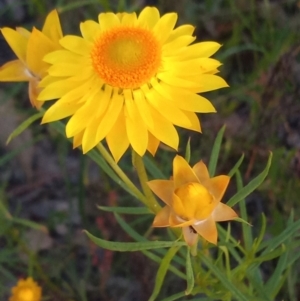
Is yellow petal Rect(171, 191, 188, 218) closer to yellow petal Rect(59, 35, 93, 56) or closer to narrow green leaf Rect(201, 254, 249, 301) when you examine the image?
narrow green leaf Rect(201, 254, 249, 301)

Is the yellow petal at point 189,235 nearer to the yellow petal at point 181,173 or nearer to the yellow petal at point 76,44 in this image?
the yellow petal at point 181,173

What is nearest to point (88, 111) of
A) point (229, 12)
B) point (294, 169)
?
point (294, 169)

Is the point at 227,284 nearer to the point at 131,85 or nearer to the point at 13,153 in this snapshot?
the point at 131,85

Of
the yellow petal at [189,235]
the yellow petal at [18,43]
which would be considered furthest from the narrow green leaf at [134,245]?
the yellow petal at [18,43]

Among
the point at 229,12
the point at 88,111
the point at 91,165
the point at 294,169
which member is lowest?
the point at 91,165

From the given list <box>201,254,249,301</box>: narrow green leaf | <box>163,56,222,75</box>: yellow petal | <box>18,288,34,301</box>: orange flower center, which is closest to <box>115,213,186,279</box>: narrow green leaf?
<box>201,254,249,301</box>: narrow green leaf

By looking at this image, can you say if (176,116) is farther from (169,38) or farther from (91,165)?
(91,165)
